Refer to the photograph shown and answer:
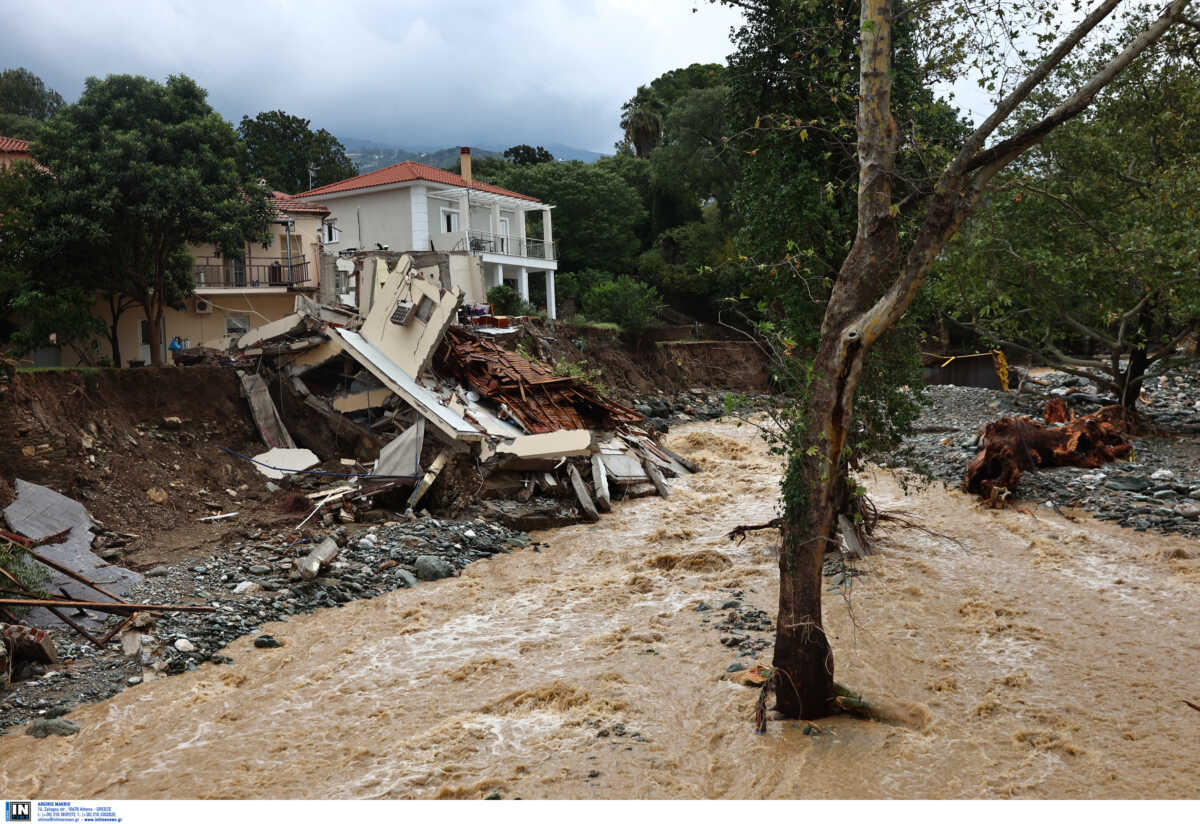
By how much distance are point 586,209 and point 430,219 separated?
1160 cm

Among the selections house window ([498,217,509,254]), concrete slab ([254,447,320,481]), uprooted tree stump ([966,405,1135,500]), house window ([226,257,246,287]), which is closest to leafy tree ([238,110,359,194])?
house window ([498,217,509,254])

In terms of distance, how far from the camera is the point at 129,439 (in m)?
15.4

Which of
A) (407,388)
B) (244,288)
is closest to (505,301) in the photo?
(244,288)

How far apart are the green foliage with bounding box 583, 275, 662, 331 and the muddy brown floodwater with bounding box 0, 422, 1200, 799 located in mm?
25227

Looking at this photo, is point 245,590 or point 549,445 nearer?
point 245,590

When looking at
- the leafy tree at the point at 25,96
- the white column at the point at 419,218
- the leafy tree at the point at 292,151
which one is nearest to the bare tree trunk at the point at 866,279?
the white column at the point at 419,218

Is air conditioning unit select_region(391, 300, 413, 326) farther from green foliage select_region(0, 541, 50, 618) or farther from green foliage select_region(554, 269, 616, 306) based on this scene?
green foliage select_region(554, 269, 616, 306)

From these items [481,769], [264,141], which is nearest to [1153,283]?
[481,769]

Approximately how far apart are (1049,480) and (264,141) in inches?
1878

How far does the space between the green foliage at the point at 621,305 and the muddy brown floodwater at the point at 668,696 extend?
82.8 ft

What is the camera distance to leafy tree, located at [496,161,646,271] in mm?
44375

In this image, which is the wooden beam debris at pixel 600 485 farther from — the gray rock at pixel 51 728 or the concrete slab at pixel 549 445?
the gray rock at pixel 51 728

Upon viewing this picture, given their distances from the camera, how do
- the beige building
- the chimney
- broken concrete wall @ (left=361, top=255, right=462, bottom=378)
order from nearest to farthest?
broken concrete wall @ (left=361, top=255, right=462, bottom=378) < the beige building < the chimney

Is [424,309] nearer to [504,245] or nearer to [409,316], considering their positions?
[409,316]
